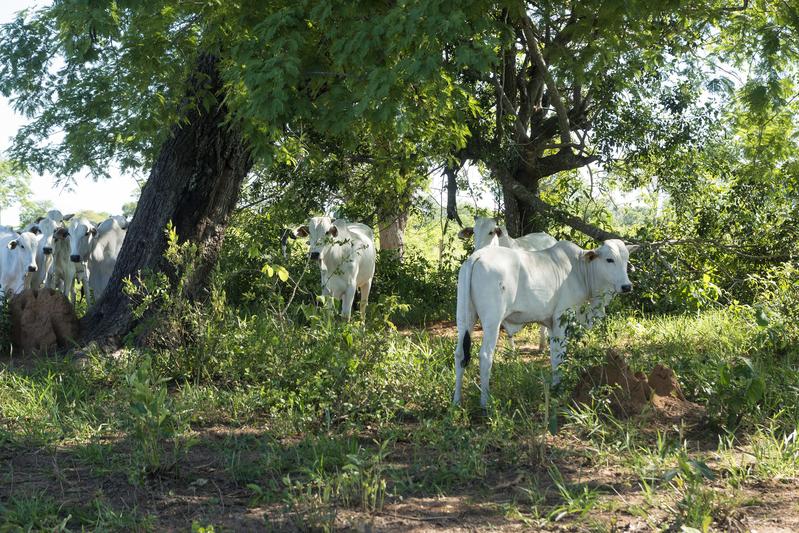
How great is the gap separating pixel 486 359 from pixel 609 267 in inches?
65.5

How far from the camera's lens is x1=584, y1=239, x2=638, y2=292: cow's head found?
757cm

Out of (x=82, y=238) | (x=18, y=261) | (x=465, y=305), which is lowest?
(x=465, y=305)

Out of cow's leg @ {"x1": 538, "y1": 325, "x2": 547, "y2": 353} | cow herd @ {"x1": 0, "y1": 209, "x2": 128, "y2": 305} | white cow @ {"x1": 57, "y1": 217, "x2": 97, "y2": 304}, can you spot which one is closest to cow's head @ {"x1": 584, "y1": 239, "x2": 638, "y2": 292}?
cow's leg @ {"x1": 538, "y1": 325, "x2": 547, "y2": 353}

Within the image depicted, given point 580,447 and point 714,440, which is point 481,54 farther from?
Answer: point 714,440

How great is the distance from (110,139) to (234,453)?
17.4 feet

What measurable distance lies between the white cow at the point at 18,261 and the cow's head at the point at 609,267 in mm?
8241

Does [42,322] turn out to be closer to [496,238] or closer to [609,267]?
[496,238]

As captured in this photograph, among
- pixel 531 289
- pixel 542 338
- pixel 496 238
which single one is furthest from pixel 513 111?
pixel 531 289

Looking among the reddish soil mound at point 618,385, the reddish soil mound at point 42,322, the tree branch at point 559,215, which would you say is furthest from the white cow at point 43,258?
the reddish soil mound at point 618,385

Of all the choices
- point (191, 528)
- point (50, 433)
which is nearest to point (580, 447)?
point (191, 528)

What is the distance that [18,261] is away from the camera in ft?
40.2

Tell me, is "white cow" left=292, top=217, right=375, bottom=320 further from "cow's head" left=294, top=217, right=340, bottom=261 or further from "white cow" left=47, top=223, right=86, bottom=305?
"white cow" left=47, top=223, right=86, bottom=305

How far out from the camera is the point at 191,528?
4.36 metres

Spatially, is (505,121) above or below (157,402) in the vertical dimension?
above
